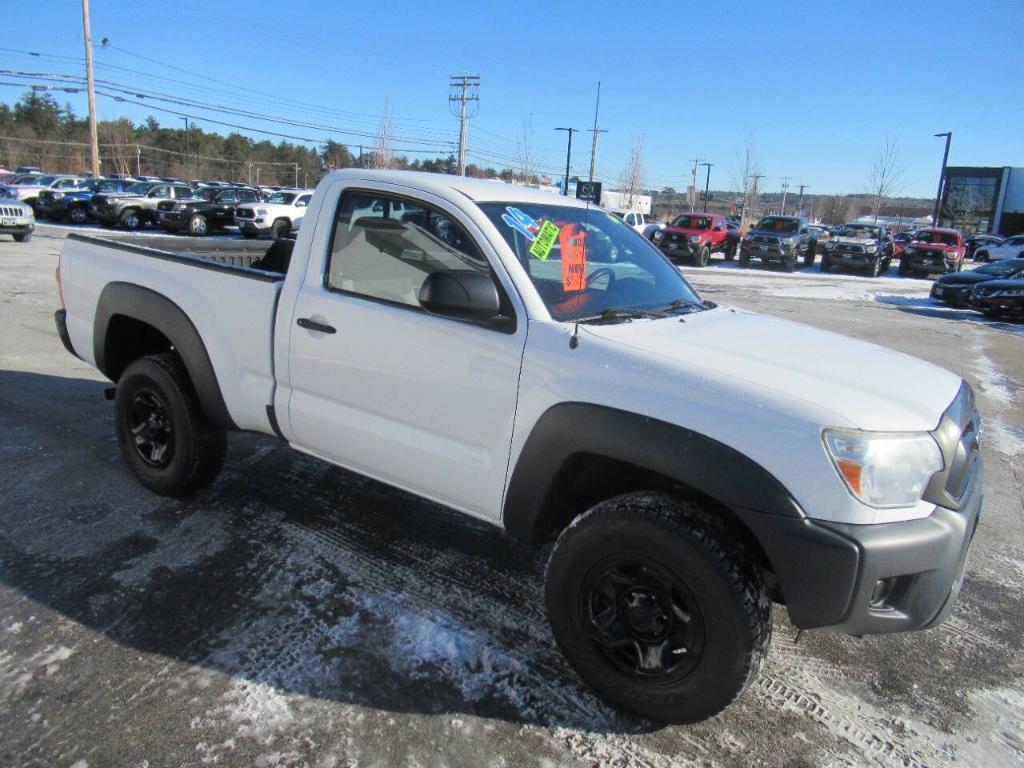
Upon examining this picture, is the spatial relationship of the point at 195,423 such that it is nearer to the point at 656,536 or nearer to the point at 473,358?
the point at 473,358

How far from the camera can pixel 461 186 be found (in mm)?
3070

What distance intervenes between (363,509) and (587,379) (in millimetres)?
2060

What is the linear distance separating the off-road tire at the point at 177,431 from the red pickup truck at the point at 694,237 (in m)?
22.8

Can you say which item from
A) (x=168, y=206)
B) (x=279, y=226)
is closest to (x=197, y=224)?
(x=168, y=206)

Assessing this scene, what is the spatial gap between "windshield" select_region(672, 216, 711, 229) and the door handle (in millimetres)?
25306

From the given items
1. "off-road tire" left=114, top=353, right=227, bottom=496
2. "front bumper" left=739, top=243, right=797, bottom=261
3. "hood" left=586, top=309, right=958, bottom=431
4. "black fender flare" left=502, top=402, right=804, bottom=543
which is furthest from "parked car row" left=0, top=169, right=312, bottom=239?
"black fender flare" left=502, top=402, right=804, bottom=543

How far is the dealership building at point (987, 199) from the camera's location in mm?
62125

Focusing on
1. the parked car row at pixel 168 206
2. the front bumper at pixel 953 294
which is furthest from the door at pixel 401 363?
the parked car row at pixel 168 206

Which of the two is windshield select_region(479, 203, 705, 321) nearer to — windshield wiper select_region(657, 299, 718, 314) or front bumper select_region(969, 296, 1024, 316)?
windshield wiper select_region(657, 299, 718, 314)

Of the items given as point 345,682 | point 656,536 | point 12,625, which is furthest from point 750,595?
point 12,625

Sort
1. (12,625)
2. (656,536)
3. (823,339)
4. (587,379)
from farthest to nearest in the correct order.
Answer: (823,339) < (12,625) < (587,379) < (656,536)

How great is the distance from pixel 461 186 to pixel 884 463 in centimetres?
200

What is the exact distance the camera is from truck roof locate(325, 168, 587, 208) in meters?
2.98

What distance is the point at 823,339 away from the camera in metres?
3.05
